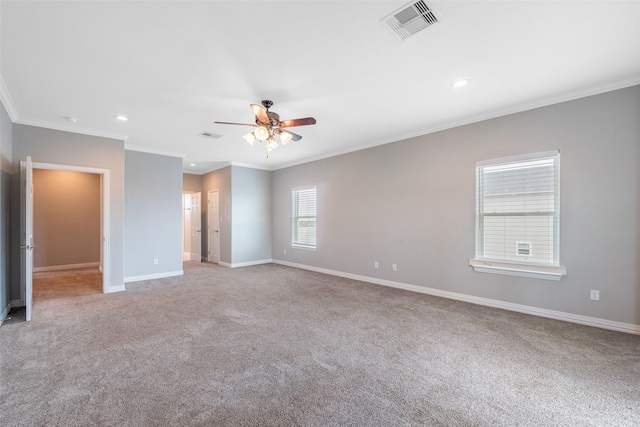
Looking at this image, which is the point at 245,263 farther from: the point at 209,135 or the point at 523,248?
the point at 523,248

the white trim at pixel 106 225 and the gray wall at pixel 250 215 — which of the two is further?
the gray wall at pixel 250 215

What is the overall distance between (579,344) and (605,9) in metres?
2.94

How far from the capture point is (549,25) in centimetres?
219

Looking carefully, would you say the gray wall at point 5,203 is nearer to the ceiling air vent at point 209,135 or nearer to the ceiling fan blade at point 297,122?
the ceiling air vent at point 209,135

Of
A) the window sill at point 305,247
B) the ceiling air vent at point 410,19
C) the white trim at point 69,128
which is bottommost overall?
the window sill at point 305,247

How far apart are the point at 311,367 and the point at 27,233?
3895 mm

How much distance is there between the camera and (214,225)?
789cm

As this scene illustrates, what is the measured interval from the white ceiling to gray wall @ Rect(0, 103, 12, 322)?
0.31 metres

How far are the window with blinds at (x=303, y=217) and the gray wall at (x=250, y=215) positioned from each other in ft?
3.20

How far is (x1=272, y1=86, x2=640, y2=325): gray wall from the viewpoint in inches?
123

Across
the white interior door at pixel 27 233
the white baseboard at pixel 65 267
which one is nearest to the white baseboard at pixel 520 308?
the white interior door at pixel 27 233

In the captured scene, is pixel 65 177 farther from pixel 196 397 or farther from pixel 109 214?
pixel 196 397

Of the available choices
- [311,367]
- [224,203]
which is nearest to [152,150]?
[224,203]

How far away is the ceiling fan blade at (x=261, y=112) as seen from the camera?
2973 mm
